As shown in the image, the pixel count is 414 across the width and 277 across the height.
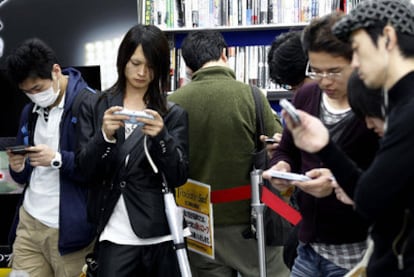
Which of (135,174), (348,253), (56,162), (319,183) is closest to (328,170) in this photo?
(319,183)

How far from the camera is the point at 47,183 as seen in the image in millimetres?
2809

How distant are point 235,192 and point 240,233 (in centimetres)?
20

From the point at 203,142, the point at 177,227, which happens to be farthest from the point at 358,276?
the point at 203,142

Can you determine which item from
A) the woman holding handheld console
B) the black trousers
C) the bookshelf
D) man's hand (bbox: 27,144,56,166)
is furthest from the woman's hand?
the bookshelf

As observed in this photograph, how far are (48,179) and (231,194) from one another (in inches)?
32.6

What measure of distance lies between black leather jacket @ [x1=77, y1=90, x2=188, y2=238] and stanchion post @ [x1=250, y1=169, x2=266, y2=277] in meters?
0.41

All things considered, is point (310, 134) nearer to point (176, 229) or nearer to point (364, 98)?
point (364, 98)

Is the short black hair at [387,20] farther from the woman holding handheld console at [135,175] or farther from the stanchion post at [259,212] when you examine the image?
the stanchion post at [259,212]

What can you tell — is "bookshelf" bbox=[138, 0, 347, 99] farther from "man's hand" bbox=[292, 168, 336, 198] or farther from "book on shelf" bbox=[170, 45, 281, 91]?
"man's hand" bbox=[292, 168, 336, 198]

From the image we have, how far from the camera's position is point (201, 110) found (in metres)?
2.86

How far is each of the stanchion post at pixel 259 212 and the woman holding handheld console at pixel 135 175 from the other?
406 mm

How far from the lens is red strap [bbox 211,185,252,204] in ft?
9.36

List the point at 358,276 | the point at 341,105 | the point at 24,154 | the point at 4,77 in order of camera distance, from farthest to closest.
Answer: the point at 4,77 → the point at 24,154 → the point at 341,105 → the point at 358,276

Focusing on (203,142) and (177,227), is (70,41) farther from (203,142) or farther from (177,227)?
(177,227)
